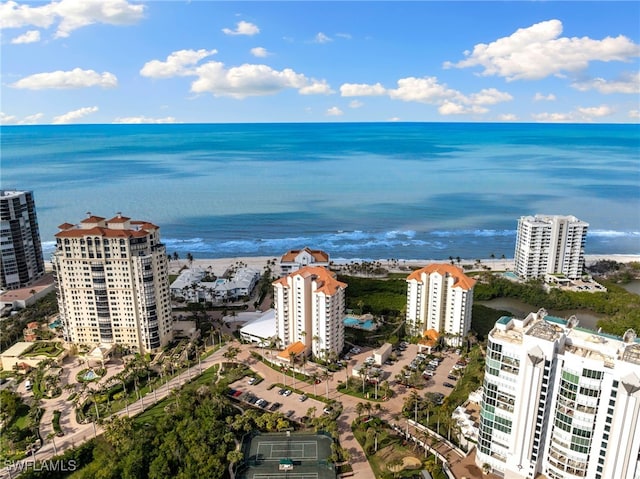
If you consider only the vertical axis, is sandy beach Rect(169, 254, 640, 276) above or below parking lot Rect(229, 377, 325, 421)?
above

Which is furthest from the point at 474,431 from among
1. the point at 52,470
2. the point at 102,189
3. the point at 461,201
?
the point at 102,189

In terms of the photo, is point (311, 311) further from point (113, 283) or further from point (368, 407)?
point (113, 283)

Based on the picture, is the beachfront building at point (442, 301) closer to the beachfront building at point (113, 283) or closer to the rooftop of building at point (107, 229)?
the beachfront building at point (113, 283)

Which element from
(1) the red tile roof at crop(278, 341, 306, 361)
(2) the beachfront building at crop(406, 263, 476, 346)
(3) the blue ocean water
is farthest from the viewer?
(3) the blue ocean water

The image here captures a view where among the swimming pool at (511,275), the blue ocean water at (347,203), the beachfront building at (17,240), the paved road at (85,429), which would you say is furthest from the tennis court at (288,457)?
the blue ocean water at (347,203)

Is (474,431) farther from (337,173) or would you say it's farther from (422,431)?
(337,173)

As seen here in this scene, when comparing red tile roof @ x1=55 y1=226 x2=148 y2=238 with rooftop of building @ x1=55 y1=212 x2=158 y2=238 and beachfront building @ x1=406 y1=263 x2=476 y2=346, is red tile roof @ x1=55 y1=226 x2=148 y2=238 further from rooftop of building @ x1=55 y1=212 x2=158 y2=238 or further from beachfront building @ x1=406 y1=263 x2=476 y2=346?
beachfront building @ x1=406 y1=263 x2=476 y2=346

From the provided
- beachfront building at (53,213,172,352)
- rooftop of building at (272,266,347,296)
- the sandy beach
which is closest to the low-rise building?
rooftop of building at (272,266,347,296)
